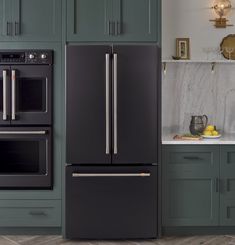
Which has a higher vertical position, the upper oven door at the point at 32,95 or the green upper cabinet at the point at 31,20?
the green upper cabinet at the point at 31,20

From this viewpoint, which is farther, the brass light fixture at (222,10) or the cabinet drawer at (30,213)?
the brass light fixture at (222,10)

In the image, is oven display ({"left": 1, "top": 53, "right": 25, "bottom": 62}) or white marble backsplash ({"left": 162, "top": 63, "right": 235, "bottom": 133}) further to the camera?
white marble backsplash ({"left": 162, "top": 63, "right": 235, "bottom": 133})

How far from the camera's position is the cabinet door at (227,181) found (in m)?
3.96

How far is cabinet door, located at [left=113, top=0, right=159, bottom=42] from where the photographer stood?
3898mm

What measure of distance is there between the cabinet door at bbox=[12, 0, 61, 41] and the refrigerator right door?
1.78 feet

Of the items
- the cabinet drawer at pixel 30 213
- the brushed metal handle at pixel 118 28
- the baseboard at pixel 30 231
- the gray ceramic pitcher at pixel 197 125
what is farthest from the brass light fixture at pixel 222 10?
the baseboard at pixel 30 231

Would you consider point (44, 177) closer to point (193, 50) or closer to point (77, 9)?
point (77, 9)

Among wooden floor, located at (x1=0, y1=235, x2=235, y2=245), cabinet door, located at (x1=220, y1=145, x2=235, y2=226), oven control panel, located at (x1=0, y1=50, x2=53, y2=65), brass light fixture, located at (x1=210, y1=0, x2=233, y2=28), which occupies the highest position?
brass light fixture, located at (x1=210, y1=0, x2=233, y2=28)

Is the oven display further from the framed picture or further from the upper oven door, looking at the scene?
the framed picture

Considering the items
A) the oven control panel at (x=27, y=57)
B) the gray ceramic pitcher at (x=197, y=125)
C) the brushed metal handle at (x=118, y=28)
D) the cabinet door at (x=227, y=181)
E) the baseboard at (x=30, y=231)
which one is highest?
the brushed metal handle at (x=118, y=28)

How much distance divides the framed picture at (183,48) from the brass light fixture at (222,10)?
338 mm

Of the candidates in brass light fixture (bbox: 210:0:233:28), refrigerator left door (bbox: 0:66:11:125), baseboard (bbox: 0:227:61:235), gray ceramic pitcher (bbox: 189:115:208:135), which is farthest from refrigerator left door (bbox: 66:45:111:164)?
brass light fixture (bbox: 210:0:233:28)

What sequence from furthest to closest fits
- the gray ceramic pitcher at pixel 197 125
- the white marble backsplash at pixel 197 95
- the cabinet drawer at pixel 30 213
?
the white marble backsplash at pixel 197 95 < the gray ceramic pitcher at pixel 197 125 < the cabinet drawer at pixel 30 213

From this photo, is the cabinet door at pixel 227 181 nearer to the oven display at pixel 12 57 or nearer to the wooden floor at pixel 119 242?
the wooden floor at pixel 119 242
